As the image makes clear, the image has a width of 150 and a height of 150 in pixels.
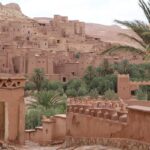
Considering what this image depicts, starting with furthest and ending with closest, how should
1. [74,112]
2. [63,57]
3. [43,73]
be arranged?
[63,57] → [43,73] → [74,112]

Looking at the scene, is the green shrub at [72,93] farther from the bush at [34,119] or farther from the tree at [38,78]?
the bush at [34,119]

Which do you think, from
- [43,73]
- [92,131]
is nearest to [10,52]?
[43,73]

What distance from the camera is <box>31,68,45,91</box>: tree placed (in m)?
36.5

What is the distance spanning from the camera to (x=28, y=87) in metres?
35.7

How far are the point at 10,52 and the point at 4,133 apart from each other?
29.6 metres

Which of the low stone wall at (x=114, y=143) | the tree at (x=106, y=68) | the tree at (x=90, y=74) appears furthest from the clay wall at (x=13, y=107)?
the tree at (x=106, y=68)

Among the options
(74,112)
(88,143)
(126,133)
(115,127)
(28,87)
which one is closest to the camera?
(126,133)

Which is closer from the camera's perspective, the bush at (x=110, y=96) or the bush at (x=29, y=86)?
the bush at (x=110, y=96)

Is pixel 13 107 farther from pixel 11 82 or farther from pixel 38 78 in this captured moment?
pixel 38 78

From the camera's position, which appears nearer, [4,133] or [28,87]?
[4,133]

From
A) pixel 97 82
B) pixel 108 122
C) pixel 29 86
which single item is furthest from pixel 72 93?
pixel 108 122

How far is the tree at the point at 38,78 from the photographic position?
3653 centimetres

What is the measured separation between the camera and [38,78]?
36.9 m

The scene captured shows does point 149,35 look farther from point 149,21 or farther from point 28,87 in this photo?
point 28,87
